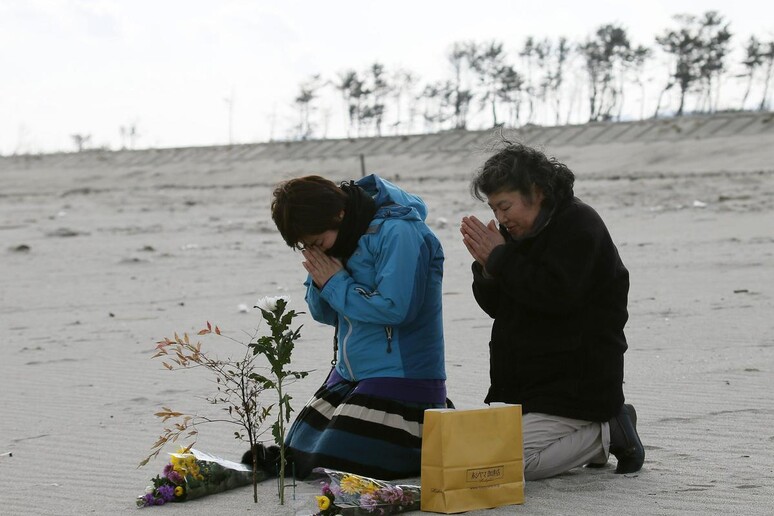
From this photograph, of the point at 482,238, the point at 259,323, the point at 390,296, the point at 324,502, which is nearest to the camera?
the point at 324,502

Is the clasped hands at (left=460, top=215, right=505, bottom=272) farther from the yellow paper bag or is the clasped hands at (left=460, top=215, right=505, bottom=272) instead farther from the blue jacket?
the yellow paper bag

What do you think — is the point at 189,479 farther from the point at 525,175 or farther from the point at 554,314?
the point at 525,175

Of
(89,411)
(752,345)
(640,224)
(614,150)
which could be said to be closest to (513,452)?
(89,411)

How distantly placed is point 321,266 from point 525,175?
2.87ft

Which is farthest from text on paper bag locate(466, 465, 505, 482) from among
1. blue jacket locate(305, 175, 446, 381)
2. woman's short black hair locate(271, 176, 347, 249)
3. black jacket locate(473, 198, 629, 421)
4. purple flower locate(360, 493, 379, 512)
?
woman's short black hair locate(271, 176, 347, 249)

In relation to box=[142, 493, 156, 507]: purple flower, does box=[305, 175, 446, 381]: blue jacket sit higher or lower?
higher

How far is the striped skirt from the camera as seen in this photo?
4.36 meters

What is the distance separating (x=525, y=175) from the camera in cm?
429

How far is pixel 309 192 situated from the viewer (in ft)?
14.1

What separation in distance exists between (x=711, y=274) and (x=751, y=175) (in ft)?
34.9

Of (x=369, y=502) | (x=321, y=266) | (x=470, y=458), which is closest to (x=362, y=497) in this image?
(x=369, y=502)

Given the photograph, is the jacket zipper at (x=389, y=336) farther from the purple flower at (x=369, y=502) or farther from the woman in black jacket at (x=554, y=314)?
the purple flower at (x=369, y=502)

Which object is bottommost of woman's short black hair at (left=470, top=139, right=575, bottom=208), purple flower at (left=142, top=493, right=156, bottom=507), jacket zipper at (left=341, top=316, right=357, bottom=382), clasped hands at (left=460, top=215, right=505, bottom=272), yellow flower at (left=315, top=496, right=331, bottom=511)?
purple flower at (left=142, top=493, right=156, bottom=507)

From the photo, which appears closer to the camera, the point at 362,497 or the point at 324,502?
the point at 324,502
